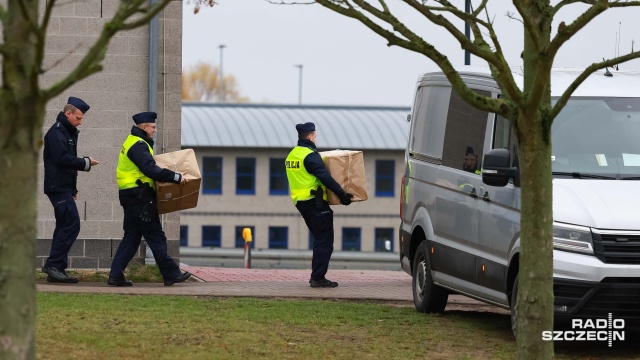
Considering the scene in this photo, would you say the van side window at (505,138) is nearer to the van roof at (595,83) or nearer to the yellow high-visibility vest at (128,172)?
the van roof at (595,83)

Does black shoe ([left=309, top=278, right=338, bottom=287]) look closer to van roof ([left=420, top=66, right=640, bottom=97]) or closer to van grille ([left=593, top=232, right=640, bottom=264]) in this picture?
van roof ([left=420, top=66, right=640, bottom=97])

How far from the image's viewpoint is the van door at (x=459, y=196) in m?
11.0

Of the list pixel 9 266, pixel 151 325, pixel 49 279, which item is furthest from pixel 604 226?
pixel 49 279

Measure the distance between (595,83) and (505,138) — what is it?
3.19 ft

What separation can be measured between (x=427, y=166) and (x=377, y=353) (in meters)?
3.18

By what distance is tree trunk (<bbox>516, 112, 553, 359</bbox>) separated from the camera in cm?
793

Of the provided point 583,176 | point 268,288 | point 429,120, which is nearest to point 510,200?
point 583,176

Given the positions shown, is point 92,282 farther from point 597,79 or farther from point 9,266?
point 9,266

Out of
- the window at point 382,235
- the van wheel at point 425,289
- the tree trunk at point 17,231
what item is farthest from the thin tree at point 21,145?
the window at point 382,235

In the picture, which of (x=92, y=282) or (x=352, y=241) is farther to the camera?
(x=352, y=241)

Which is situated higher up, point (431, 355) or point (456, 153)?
point (456, 153)

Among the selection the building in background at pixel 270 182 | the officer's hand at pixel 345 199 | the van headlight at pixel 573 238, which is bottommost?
the building in background at pixel 270 182

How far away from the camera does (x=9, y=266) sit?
6375 mm

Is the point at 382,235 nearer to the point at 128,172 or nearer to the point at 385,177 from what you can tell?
the point at 385,177
